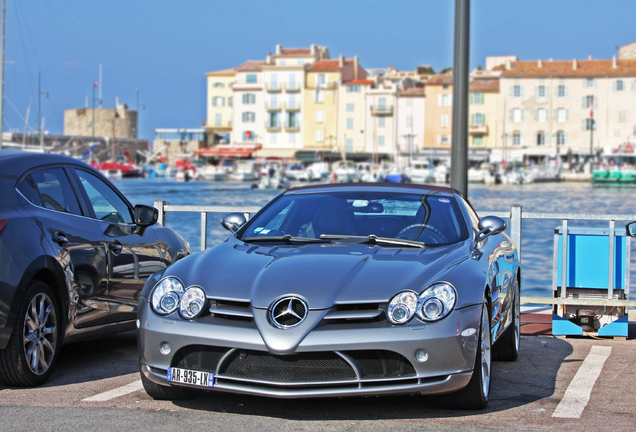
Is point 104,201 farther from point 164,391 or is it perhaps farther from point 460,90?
point 460,90

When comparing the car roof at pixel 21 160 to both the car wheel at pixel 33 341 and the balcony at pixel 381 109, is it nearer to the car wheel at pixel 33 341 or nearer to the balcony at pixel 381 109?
the car wheel at pixel 33 341

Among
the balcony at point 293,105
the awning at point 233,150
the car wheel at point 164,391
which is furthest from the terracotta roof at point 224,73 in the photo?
the car wheel at point 164,391

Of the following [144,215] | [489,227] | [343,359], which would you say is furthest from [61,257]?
[489,227]

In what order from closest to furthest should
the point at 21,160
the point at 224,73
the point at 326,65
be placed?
1. the point at 21,160
2. the point at 326,65
3. the point at 224,73

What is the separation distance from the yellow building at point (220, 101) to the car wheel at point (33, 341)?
127m

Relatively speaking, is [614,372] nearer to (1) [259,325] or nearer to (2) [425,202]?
(2) [425,202]

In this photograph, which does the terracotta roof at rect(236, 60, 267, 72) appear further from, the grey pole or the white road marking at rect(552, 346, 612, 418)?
the white road marking at rect(552, 346, 612, 418)

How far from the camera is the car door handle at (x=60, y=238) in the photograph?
662 centimetres

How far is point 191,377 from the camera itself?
532 cm

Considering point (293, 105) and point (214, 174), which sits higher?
point (293, 105)

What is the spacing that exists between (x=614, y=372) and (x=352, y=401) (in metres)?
2.25

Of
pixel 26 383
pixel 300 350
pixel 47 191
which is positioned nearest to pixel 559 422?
pixel 300 350

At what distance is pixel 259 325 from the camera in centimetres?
511

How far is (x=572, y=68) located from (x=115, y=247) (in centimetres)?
10688
